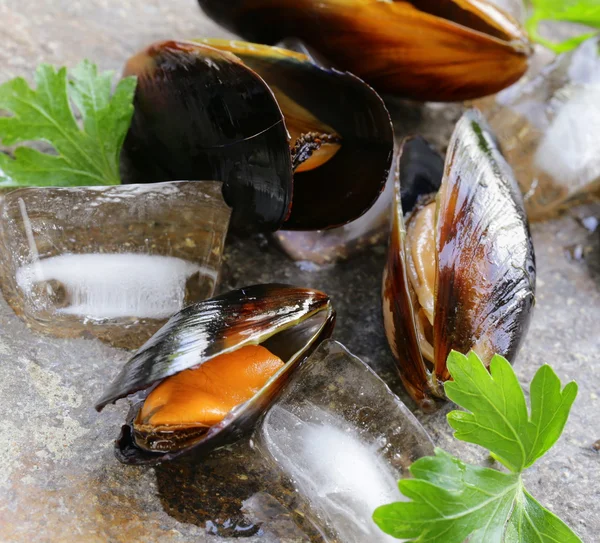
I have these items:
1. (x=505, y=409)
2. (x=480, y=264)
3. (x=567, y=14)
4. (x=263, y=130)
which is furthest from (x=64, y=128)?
(x=567, y=14)

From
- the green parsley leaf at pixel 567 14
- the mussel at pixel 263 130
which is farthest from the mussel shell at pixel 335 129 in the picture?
the green parsley leaf at pixel 567 14

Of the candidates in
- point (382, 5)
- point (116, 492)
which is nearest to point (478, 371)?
point (116, 492)

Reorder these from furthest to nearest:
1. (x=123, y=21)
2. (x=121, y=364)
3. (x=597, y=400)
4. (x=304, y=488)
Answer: (x=123, y=21), (x=597, y=400), (x=121, y=364), (x=304, y=488)

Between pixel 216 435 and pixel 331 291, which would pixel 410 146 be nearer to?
pixel 331 291

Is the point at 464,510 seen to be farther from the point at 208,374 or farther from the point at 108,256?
the point at 108,256

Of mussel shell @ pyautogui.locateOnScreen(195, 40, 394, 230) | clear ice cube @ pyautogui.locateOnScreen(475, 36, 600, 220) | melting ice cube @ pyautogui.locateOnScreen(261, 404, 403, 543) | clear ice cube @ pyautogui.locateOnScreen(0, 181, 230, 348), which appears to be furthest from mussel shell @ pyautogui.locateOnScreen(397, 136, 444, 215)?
melting ice cube @ pyautogui.locateOnScreen(261, 404, 403, 543)

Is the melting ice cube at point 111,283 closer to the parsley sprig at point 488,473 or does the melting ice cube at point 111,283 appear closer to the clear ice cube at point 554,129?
the parsley sprig at point 488,473
